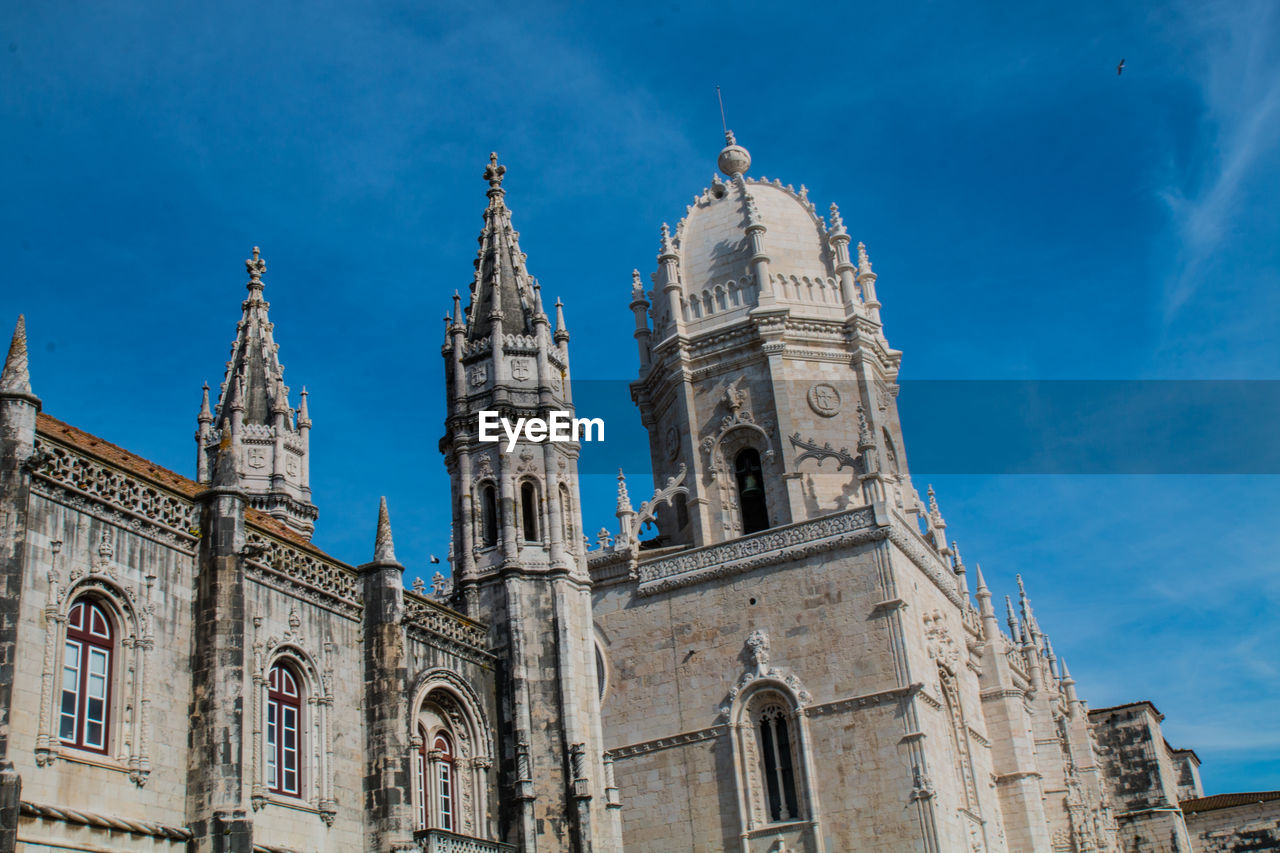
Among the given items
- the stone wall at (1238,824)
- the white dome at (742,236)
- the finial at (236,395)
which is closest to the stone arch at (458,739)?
the finial at (236,395)

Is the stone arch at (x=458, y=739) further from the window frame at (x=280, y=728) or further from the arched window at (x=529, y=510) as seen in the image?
the arched window at (x=529, y=510)

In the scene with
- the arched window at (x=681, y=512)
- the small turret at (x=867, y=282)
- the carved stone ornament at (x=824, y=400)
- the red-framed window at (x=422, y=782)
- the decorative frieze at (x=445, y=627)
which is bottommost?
the red-framed window at (x=422, y=782)

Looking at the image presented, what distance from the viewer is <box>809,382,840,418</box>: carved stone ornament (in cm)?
3781

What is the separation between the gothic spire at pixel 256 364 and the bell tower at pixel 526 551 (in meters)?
4.62

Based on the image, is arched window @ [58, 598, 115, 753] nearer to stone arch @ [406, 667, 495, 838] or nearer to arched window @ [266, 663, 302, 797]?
arched window @ [266, 663, 302, 797]

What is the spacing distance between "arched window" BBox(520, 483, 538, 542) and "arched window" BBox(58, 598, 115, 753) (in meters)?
10.9

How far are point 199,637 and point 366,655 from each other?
4008 mm

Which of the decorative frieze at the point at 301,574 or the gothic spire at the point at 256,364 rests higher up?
the gothic spire at the point at 256,364

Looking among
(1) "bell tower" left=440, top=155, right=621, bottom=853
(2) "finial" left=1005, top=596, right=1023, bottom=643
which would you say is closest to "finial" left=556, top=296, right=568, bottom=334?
(1) "bell tower" left=440, top=155, right=621, bottom=853

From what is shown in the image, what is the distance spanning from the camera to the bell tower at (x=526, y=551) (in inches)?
1027

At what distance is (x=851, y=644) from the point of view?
3228 centimetres

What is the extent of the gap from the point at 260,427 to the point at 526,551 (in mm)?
7540

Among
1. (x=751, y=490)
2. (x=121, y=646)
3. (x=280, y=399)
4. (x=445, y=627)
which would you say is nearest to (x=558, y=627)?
(x=445, y=627)

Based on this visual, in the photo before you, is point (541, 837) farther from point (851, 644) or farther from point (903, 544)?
point (903, 544)
